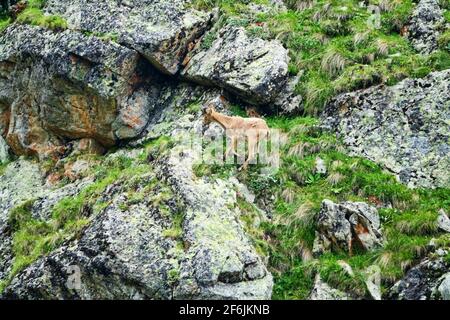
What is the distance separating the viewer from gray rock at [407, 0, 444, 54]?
18312 mm

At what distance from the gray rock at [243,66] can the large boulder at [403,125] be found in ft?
5.53

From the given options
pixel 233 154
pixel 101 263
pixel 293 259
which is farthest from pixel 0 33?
pixel 293 259

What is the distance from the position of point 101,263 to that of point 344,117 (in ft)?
24.7

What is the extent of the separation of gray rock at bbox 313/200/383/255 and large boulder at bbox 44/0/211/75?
733 cm

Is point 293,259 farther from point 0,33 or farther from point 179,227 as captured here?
point 0,33

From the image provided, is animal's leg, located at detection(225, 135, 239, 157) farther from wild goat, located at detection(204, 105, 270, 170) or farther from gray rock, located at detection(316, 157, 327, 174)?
gray rock, located at detection(316, 157, 327, 174)

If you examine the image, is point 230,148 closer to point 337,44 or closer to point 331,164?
point 331,164

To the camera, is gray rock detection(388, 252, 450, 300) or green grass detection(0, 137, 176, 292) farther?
green grass detection(0, 137, 176, 292)

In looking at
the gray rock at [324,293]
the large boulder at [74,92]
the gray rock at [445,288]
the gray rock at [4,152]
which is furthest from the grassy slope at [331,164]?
the gray rock at [4,152]

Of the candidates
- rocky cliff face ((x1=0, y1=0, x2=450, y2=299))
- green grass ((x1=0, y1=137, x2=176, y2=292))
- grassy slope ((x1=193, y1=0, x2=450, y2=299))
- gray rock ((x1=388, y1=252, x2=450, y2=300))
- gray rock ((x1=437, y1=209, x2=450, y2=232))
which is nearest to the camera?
gray rock ((x1=388, y1=252, x2=450, y2=300))

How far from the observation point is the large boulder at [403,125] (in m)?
15.4

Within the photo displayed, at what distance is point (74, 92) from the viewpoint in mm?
18281

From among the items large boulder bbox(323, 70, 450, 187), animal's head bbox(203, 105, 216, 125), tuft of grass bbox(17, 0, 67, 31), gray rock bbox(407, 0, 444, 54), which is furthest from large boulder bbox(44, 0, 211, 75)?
gray rock bbox(407, 0, 444, 54)

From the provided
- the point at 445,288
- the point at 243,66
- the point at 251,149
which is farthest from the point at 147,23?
the point at 445,288
